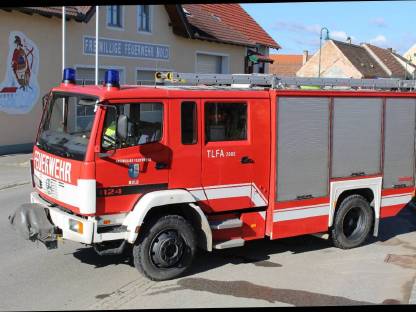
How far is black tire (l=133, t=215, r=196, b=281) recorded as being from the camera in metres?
6.44

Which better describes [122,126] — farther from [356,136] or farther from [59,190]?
[356,136]

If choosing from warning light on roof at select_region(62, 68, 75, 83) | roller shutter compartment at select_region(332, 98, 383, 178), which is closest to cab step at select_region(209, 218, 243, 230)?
roller shutter compartment at select_region(332, 98, 383, 178)

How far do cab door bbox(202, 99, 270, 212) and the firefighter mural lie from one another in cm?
1373

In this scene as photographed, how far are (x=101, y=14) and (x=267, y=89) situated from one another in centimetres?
1644

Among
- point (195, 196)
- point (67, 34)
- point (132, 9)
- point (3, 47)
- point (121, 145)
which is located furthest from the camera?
point (132, 9)

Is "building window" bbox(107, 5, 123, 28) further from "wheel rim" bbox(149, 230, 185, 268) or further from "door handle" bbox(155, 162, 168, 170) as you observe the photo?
"wheel rim" bbox(149, 230, 185, 268)

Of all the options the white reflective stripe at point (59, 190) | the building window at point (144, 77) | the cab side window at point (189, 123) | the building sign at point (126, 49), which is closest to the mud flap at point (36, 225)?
the white reflective stripe at point (59, 190)

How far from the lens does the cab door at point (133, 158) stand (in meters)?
6.21

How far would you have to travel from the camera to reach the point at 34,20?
19734 mm

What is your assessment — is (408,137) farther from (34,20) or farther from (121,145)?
(34,20)

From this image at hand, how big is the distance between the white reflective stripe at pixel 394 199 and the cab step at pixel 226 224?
8.96ft

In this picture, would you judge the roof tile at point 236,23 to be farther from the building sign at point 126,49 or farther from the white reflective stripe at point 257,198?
the white reflective stripe at point 257,198

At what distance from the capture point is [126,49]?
944 inches

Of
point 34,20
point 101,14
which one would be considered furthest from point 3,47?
point 101,14
